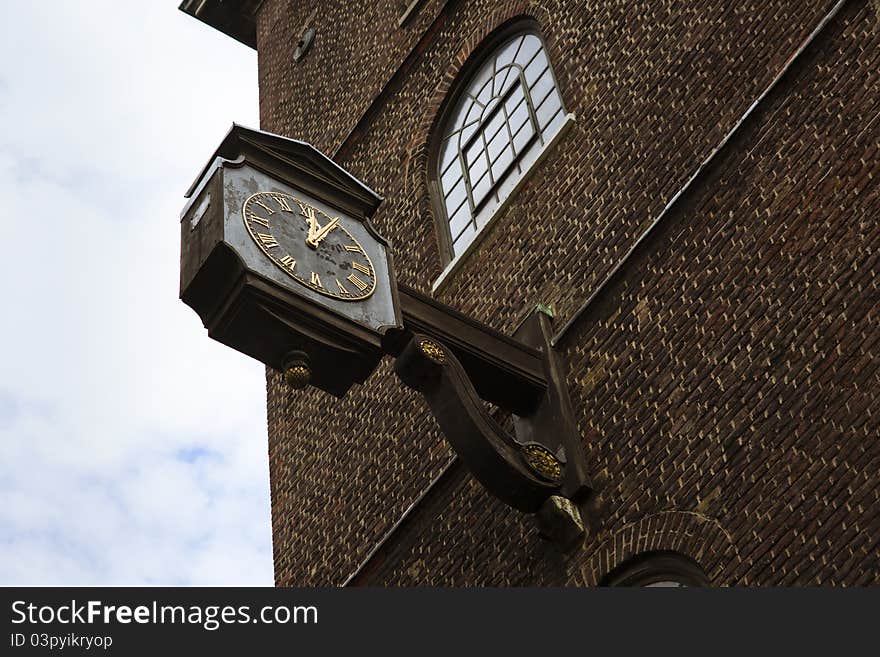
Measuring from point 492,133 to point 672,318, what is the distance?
361cm

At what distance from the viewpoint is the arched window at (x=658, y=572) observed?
27.8ft

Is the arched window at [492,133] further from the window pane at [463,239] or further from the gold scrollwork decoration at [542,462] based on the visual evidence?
the gold scrollwork decoration at [542,462]

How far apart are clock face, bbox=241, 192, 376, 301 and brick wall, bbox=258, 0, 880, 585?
1.45m

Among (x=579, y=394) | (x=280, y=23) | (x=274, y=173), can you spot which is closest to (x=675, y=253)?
(x=579, y=394)

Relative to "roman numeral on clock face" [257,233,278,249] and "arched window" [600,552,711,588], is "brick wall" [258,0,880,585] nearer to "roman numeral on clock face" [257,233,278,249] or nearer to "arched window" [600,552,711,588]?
"arched window" [600,552,711,588]

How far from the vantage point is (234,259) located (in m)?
8.77

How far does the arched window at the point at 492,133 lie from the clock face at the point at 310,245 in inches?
88.1

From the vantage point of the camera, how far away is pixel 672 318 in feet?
30.6

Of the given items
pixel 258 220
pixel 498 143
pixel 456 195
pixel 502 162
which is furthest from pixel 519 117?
pixel 258 220

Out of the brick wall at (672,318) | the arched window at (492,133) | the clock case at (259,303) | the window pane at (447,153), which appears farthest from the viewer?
the window pane at (447,153)

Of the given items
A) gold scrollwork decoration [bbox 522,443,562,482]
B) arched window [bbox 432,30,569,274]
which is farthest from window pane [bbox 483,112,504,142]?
gold scrollwork decoration [bbox 522,443,562,482]

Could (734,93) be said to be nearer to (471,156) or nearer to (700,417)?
(700,417)

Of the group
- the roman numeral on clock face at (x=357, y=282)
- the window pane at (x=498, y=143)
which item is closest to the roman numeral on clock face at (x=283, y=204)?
the roman numeral on clock face at (x=357, y=282)

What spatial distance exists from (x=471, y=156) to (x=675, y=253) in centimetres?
340
